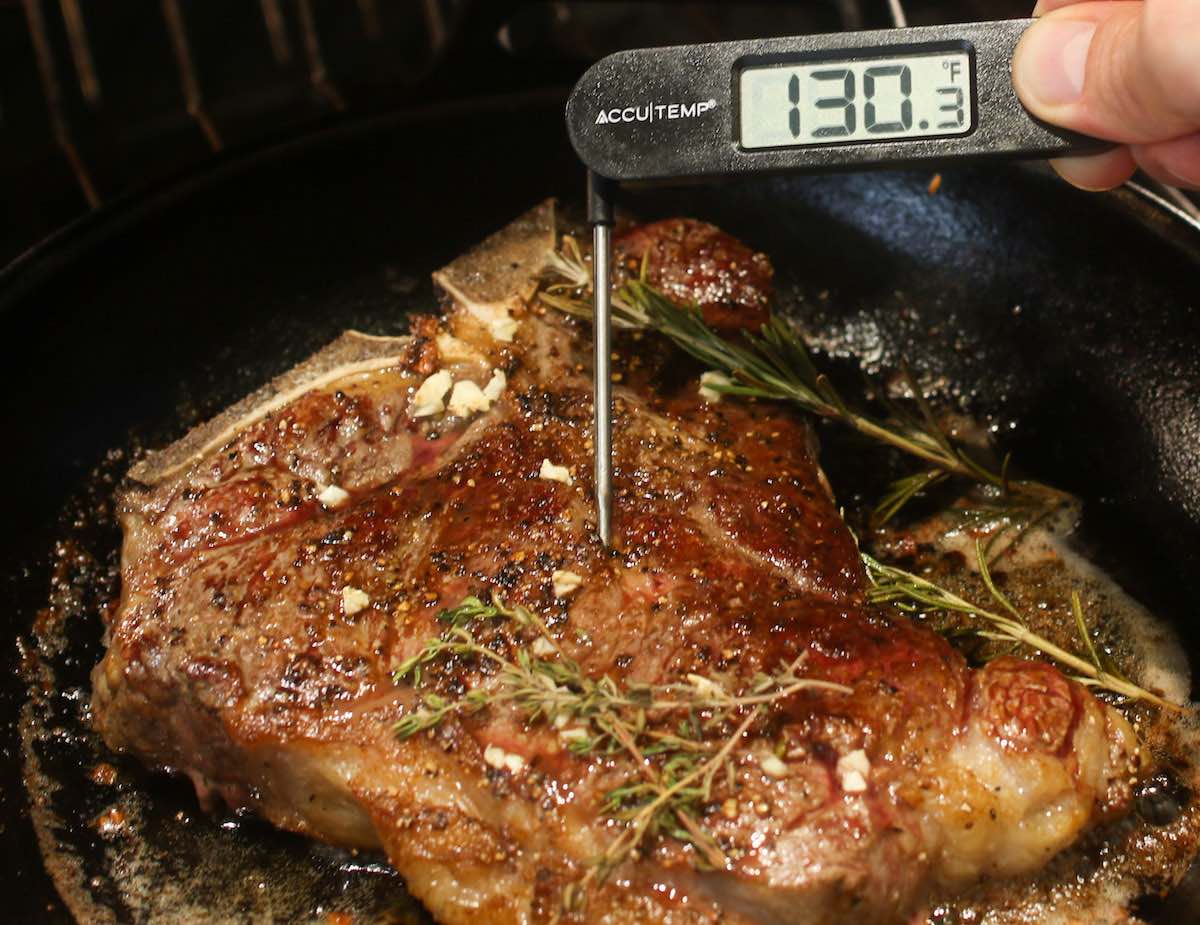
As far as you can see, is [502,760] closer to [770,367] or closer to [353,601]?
[353,601]

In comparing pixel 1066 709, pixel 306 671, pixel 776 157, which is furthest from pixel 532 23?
pixel 1066 709

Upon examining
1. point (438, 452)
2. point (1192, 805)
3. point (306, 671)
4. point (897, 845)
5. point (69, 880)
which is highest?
point (438, 452)

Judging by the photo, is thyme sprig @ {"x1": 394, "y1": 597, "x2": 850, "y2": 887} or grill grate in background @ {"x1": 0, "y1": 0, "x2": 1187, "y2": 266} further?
grill grate in background @ {"x1": 0, "y1": 0, "x2": 1187, "y2": 266}

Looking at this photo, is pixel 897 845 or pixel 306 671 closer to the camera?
pixel 897 845

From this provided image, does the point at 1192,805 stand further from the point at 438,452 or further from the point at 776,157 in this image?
the point at 438,452

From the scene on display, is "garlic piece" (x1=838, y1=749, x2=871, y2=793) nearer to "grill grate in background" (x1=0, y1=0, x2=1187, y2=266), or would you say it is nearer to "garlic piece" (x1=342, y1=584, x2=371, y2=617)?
"garlic piece" (x1=342, y1=584, x2=371, y2=617)

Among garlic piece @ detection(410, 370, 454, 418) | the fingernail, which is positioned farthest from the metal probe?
the fingernail

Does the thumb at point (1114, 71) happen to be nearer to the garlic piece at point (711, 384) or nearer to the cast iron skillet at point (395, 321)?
the garlic piece at point (711, 384)
